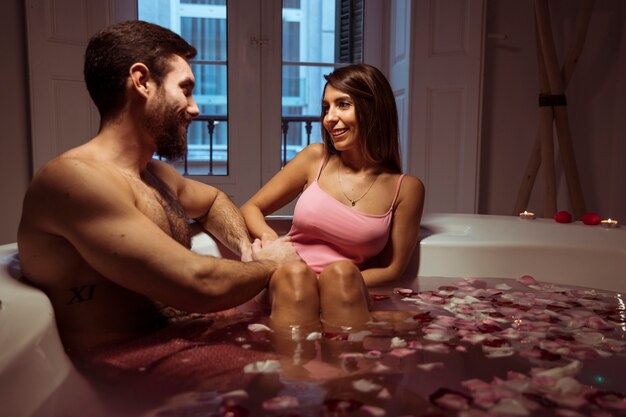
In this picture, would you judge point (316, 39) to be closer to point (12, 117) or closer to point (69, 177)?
point (12, 117)

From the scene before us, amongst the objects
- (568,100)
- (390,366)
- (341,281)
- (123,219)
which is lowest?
(390,366)

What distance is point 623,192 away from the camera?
376 cm

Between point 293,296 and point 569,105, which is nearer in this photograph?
point 293,296

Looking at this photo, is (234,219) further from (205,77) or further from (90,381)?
(205,77)

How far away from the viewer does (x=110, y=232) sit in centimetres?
117

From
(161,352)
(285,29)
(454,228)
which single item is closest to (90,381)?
(161,352)

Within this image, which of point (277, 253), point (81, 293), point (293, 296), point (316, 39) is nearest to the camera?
point (81, 293)

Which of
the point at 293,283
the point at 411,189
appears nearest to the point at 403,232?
the point at 411,189

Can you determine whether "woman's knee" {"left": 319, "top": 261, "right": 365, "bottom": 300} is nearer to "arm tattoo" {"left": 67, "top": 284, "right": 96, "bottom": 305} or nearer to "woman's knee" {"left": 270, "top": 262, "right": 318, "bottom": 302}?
"woman's knee" {"left": 270, "top": 262, "right": 318, "bottom": 302}

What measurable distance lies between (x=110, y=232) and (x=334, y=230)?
33.6 inches

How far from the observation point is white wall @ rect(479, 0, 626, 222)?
12.4 ft

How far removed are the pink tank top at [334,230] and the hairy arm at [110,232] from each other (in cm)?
69

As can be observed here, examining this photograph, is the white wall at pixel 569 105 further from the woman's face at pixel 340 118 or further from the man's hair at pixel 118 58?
the man's hair at pixel 118 58

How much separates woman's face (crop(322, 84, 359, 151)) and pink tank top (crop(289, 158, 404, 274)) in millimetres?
171
